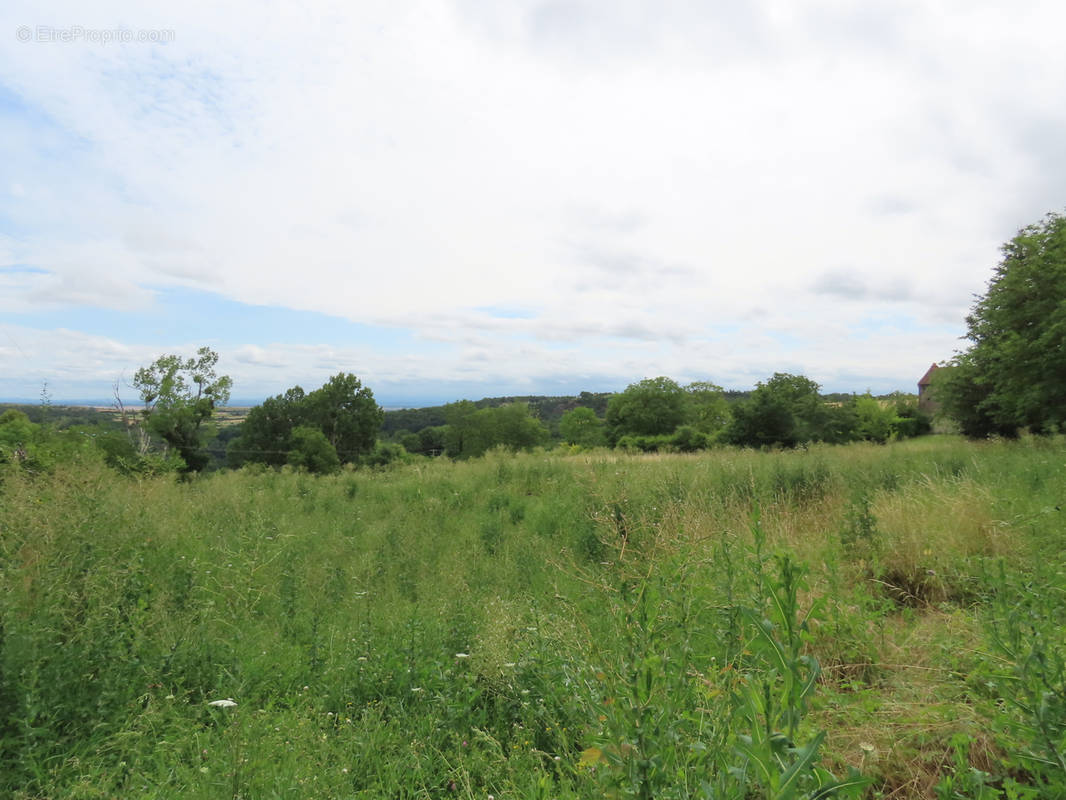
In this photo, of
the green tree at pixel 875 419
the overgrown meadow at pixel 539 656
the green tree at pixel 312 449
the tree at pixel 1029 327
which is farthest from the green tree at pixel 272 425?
the green tree at pixel 875 419

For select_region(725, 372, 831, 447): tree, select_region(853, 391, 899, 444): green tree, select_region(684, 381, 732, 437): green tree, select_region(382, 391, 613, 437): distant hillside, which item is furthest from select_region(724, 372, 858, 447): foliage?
select_region(382, 391, 613, 437): distant hillside

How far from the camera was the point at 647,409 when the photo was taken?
178 ft

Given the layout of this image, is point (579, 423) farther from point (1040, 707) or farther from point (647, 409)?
point (1040, 707)

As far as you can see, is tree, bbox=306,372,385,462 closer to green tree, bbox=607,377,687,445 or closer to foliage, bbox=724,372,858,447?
green tree, bbox=607,377,687,445

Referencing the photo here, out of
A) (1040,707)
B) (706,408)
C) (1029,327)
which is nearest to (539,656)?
(1040,707)

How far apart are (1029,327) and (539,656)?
779 inches

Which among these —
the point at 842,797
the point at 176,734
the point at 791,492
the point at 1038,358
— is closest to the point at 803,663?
the point at 842,797

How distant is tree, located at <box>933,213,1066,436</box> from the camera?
14.9 metres

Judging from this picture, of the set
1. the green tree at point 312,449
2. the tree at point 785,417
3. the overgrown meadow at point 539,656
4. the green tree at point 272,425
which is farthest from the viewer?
the green tree at point 272,425

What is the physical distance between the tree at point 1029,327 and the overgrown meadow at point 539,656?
11733 mm

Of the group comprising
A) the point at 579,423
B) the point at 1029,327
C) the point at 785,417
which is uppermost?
the point at 1029,327

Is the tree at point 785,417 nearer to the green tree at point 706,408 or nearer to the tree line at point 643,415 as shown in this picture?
the tree line at point 643,415

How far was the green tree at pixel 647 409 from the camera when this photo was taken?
176 feet

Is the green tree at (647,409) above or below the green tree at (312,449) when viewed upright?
above
